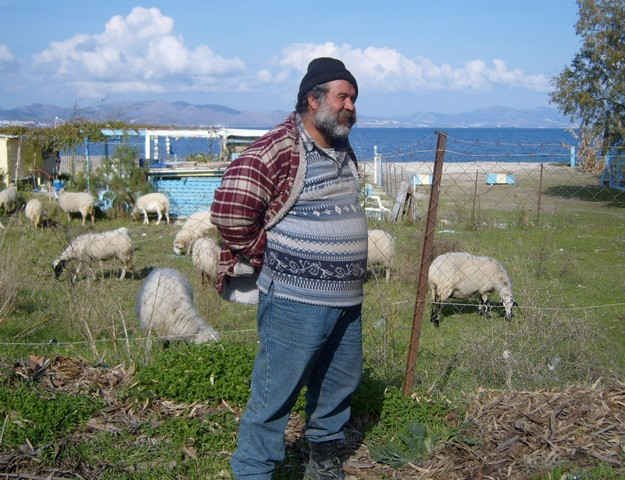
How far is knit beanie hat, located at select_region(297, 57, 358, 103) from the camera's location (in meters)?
3.38

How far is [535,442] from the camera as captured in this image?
437 centimetres

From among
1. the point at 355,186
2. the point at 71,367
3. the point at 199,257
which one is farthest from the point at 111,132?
the point at 355,186

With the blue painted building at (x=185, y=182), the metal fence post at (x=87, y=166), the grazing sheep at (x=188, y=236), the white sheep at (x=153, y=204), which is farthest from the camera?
the blue painted building at (x=185, y=182)

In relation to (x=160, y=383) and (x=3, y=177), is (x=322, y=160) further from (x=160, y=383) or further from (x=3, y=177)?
(x=3, y=177)

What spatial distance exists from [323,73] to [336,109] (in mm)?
186

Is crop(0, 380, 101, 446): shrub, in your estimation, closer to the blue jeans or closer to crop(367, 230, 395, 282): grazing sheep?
the blue jeans

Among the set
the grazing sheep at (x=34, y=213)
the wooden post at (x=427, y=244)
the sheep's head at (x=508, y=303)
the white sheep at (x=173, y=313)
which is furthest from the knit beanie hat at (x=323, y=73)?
the grazing sheep at (x=34, y=213)

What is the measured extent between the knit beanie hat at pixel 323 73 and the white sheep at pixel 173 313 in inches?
160

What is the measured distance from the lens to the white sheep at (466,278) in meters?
9.55

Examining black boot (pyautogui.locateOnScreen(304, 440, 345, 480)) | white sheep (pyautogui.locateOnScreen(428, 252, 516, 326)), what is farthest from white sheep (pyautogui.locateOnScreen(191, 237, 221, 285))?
black boot (pyautogui.locateOnScreen(304, 440, 345, 480))

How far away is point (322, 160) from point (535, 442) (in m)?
2.33

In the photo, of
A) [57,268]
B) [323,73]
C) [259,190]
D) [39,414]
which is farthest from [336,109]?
[57,268]

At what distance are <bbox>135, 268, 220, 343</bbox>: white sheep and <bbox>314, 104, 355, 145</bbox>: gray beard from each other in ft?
13.0

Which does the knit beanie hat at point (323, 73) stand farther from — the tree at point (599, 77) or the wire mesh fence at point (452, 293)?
the tree at point (599, 77)
